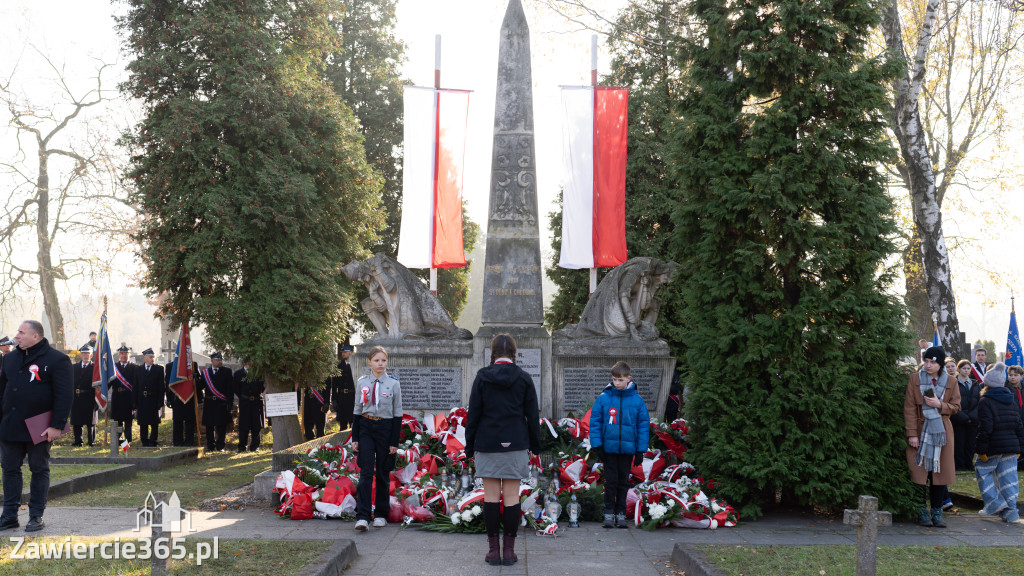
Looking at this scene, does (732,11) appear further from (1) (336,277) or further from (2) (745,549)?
(1) (336,277)

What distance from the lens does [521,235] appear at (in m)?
11.2

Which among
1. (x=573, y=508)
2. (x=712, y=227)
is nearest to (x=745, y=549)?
(x=573, y=508)

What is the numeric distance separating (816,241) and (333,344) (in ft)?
33.9

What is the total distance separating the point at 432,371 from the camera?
10836 mm

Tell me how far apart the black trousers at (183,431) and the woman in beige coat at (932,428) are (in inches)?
550

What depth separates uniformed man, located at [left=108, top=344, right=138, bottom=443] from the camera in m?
16.7

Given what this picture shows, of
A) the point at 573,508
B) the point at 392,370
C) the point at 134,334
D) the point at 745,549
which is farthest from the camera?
the point at 134,334

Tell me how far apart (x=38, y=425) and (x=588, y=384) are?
21.2 ft

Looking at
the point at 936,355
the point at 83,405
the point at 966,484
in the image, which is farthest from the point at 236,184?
the point at 966,484

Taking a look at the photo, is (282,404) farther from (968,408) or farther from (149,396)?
(968,408)

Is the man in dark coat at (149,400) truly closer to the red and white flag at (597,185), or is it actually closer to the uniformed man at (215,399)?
the uniformed man at (215,399)

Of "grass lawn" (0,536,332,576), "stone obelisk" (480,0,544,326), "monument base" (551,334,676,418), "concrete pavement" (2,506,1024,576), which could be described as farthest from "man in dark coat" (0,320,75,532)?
"monument base" (551,334,676,418)

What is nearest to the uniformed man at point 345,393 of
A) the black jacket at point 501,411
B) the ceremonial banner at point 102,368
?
the ceremonial banner at point 102,368

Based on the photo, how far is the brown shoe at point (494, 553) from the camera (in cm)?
633
